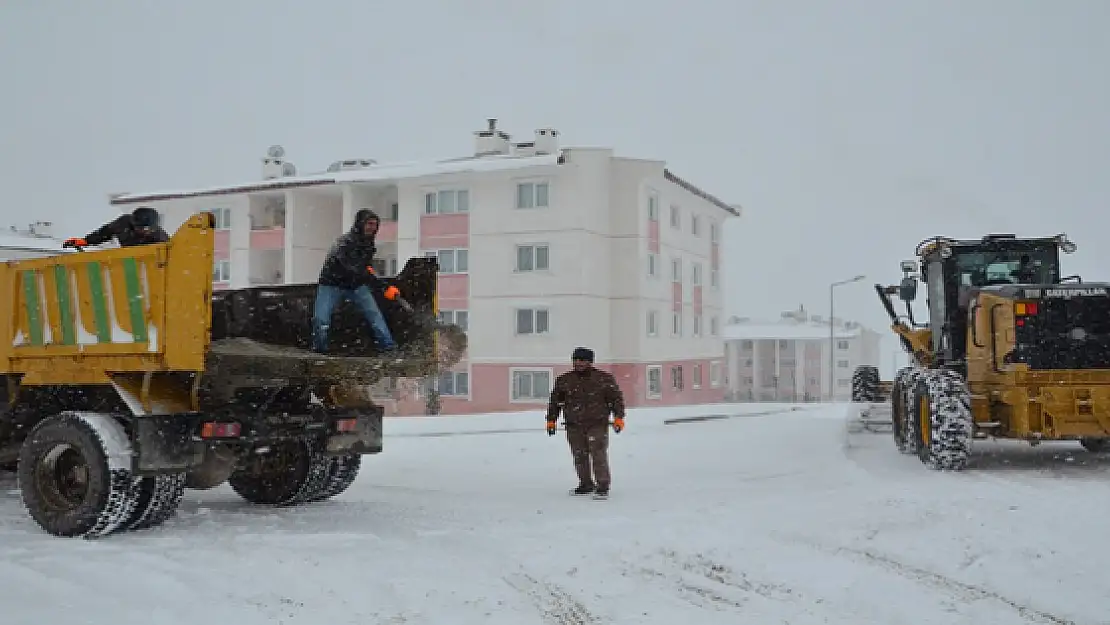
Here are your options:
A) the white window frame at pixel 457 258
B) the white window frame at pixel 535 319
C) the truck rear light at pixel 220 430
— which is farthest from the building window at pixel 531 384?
the truck rear light at pixel 220 430

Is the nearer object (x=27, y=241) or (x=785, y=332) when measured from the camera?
(x=27, y=241)

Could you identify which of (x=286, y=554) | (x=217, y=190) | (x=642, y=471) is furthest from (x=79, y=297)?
(x=217, y=190)

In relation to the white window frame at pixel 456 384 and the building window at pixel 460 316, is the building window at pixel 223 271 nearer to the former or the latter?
the building window at pixel 460 316

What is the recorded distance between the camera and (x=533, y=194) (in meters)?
36.0

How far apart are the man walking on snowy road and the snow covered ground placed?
39 centimetres

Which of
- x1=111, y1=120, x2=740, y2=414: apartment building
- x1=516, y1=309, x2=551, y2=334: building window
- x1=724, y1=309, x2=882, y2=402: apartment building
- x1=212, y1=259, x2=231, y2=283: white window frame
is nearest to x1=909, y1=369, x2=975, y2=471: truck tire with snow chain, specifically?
x1=111, y1=120, x2=740, y2=414: apartment building

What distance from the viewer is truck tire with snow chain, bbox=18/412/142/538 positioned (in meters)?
7.52

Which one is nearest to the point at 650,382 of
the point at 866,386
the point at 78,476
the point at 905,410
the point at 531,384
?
the point at 531,384

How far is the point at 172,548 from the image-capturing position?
7348 millimetres

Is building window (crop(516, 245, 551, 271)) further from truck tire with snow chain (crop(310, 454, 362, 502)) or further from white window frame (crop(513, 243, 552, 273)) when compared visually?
truck tire with snow chain (crop(310, 454, 362, 502))

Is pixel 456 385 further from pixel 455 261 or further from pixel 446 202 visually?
pixel 446 202

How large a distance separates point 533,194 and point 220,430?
94.6 ft

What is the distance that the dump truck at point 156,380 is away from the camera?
7371 mm

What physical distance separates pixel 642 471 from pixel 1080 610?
703 cm
